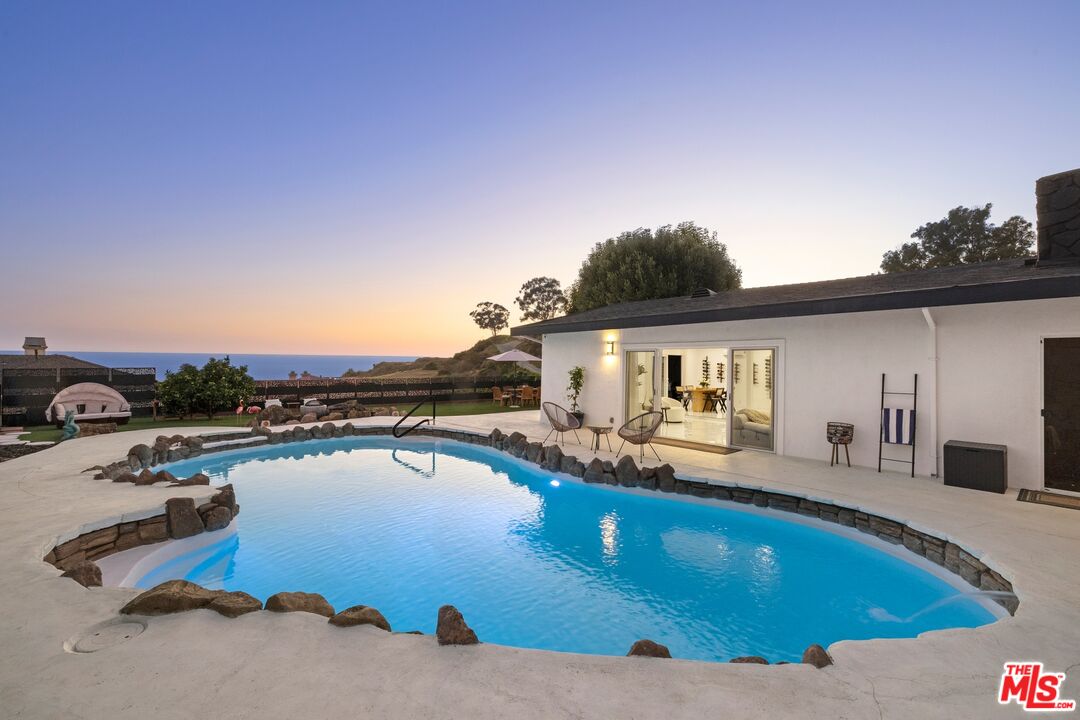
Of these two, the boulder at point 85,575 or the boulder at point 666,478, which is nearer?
the boulder at point 85,575

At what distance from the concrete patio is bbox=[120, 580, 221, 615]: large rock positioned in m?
0.08

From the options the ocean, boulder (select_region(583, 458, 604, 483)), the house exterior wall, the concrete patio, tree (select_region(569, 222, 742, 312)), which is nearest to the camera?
the concrete patio

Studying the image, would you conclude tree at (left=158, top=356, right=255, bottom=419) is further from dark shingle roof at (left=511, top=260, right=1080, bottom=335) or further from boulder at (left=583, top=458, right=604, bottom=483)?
boulder at (left=583, top=458, right=604, bottom=483)

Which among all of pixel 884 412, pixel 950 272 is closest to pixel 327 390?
pixel 884 412

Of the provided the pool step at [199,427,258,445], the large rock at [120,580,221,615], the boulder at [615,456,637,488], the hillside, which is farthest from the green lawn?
the hillside

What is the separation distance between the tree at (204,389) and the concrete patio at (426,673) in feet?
36.5

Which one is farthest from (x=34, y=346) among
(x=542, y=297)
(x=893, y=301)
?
(x=542, y=297)

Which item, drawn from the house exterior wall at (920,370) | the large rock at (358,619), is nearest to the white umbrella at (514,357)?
the house exterior wall at (920,370)

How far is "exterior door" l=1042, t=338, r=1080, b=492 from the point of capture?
574cm

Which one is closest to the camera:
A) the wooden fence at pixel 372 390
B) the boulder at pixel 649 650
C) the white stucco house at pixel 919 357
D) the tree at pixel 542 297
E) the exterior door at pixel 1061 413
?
the boulder at pixel 649 650

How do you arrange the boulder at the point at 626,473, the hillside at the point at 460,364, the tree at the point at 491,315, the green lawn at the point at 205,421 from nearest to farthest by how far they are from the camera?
1. the boulder at the point at 626,473
2. the green lawn at the point at 205,421
3. the hillside at the point at 460,364
4. the tree at the point at 491,315

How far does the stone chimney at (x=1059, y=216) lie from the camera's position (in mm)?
6488

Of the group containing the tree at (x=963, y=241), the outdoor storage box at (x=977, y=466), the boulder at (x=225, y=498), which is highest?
the tree at (x=963, y=241)

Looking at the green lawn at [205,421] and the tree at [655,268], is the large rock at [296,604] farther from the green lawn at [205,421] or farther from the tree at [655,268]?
the tree at [655,268]
